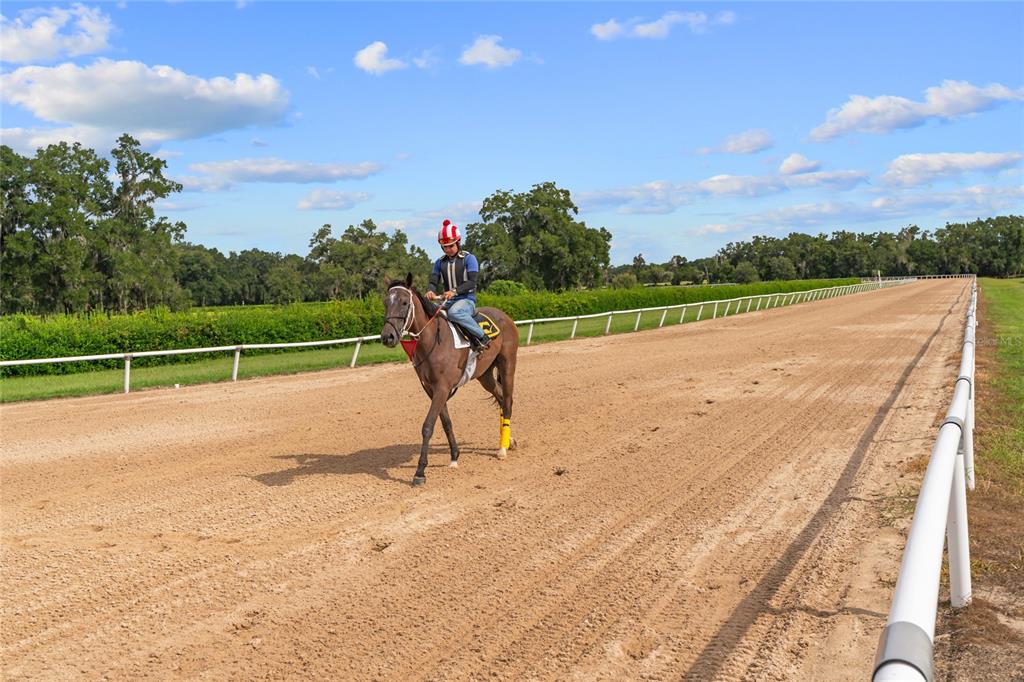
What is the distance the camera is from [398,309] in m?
7.37

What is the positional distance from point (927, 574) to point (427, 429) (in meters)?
5.69

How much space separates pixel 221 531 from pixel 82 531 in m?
1.17

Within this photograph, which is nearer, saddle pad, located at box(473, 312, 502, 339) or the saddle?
the saddle

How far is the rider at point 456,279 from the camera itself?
787 cm

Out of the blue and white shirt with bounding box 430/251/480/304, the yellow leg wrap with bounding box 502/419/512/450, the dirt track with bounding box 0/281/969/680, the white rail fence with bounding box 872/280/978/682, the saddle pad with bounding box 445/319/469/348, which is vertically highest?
the blue and white shirt with bounding box 430/251/480/304

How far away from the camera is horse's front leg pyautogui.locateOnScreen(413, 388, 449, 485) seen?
290 inches

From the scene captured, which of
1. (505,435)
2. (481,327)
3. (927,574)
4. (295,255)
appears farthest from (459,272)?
(295,255)

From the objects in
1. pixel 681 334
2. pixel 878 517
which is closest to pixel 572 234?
pixel 681 334

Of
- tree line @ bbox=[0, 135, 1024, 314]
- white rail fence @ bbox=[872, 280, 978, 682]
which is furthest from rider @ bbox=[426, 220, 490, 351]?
tree line @ bbox=[0, 135, 1024, 314]

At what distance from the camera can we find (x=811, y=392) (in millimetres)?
12195

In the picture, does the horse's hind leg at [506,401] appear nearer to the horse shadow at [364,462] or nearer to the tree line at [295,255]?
the horse shadow at [364,462]

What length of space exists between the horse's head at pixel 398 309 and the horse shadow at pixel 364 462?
4.88 feet

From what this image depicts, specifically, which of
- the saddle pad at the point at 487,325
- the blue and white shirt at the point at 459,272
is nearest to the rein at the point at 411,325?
the blue and white shirt at the point at 459,272

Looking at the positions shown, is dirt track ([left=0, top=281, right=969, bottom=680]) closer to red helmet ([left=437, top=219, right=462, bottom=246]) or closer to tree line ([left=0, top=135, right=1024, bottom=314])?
red helmet ([left=437, top=219, right=462, bottom=246])
